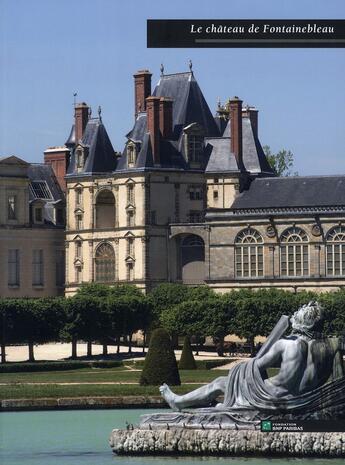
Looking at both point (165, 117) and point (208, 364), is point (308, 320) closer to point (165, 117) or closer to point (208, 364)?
point (208, 364)

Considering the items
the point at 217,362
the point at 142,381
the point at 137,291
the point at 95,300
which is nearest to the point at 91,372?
the point at 217,362

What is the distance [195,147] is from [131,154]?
287 centimetres

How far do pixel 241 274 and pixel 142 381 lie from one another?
3848cm

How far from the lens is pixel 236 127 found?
276ft

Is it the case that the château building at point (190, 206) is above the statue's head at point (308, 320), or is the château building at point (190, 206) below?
above

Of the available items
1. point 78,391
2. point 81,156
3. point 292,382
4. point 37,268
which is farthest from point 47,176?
point 292,382

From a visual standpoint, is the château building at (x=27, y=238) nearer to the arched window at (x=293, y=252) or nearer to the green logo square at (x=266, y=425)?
the arched window at (x=293, y=252)

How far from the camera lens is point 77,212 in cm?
8712

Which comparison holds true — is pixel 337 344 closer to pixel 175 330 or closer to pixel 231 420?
pixel 231 420

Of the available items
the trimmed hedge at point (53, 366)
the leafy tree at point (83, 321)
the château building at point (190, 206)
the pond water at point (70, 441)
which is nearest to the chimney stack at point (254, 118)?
the château building at point (190, 206)

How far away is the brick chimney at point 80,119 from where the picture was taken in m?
88.2

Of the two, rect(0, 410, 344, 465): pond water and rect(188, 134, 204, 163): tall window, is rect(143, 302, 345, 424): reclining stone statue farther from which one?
rect(188, 134, 204, 163): tall window

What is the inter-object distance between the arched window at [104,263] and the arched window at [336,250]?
10.5 metres

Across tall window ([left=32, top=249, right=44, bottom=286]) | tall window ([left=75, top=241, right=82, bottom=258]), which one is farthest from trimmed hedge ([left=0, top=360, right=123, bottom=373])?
tall window ([left=75, top=241, right=82, bottom=258])
